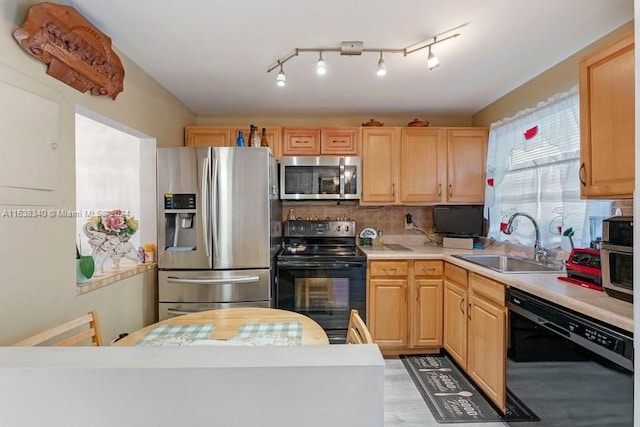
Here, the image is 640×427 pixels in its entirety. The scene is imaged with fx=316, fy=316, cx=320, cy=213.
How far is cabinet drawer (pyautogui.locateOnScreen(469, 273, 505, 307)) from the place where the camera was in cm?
192

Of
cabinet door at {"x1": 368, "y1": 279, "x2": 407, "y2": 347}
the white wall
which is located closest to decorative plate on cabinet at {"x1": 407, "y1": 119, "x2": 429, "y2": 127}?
cabinet door at {"x1": 368, "y1": 279, "x2": 407, "y2": 347}

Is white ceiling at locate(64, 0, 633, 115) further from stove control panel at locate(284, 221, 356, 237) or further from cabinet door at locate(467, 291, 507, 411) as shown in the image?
cabinet door at locate(467, 291, 507, 411)

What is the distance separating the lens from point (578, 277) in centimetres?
169

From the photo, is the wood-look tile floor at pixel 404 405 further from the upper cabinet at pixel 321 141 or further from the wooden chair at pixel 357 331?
the upper cabinet at pixel 321 141

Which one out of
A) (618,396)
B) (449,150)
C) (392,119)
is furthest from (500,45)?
(618,396)

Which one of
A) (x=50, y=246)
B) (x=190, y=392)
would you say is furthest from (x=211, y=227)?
(x=190, y=392)

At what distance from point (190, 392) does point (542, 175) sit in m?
2.76

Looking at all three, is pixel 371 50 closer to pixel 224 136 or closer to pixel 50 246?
pixel 224 136

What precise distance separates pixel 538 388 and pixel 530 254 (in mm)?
1261

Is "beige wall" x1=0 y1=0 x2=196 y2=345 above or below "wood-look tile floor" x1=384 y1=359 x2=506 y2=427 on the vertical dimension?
above

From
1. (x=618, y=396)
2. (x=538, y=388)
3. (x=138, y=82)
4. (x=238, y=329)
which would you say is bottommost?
(x=538, y=388)

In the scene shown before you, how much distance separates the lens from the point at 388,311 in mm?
2811

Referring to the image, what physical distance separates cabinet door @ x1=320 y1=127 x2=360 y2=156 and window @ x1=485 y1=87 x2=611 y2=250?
1.32 metres

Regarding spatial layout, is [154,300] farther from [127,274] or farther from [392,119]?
[392,119]
